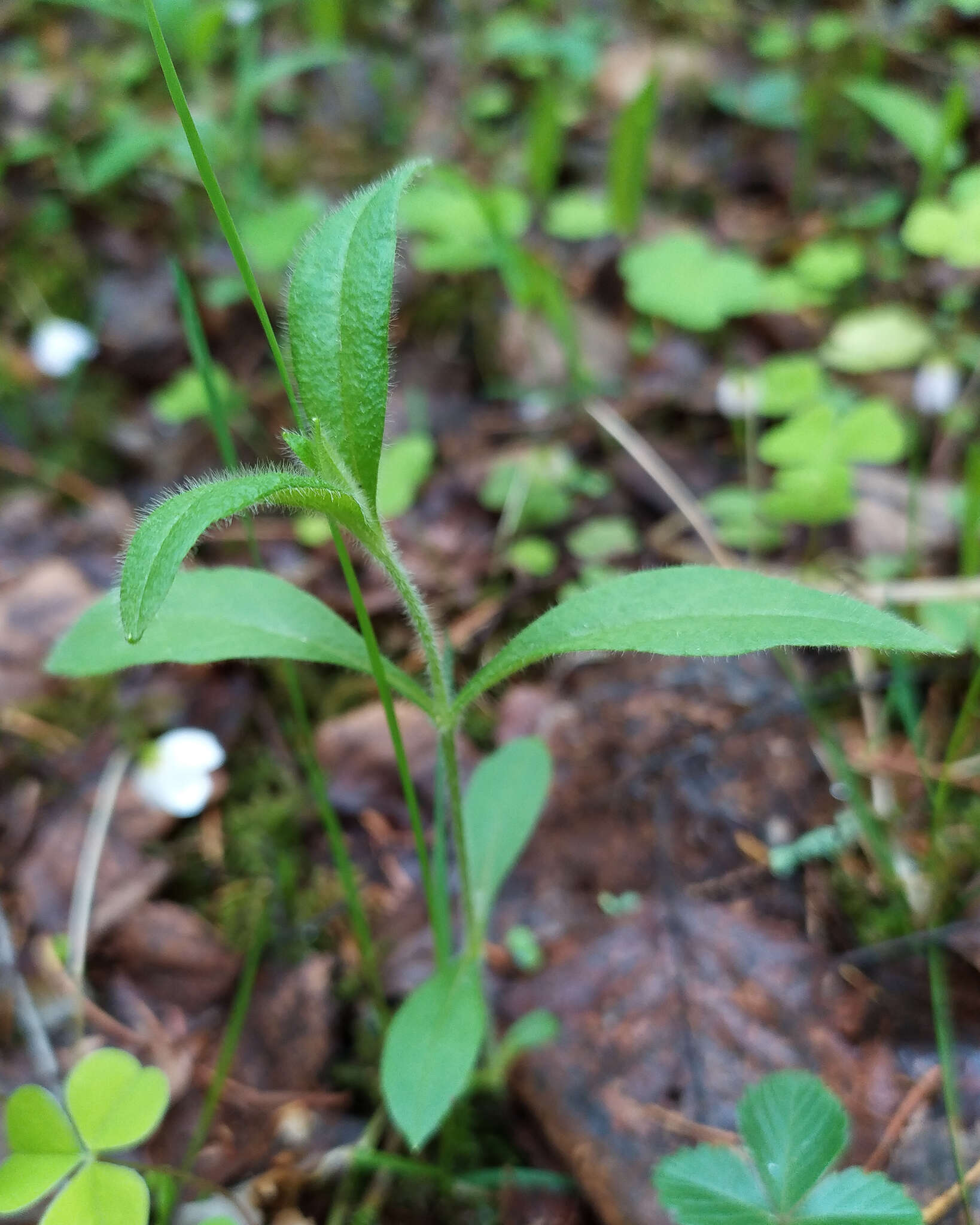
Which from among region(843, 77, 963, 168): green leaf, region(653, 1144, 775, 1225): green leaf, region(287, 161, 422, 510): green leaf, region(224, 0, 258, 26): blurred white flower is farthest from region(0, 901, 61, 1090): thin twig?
region(843, 77, 963, 168): green leaf

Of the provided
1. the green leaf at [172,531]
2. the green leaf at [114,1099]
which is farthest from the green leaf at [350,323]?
the green leaf at [114,1099]

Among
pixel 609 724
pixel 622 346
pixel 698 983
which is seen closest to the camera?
pixel 698 983

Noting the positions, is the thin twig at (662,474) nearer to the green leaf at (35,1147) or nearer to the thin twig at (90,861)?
the thin twig at (90,861)

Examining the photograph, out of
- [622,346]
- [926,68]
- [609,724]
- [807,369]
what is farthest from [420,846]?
[926,68]

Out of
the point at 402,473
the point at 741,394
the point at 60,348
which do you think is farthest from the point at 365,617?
the point at 60,348

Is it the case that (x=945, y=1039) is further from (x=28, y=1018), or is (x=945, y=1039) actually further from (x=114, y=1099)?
(x=28, y=1018)

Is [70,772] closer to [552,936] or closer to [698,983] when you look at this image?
[552,936]
